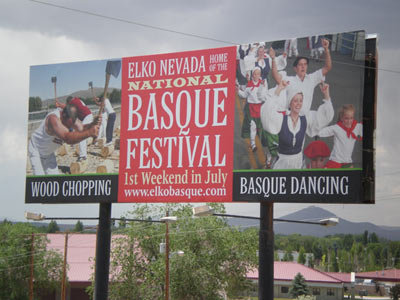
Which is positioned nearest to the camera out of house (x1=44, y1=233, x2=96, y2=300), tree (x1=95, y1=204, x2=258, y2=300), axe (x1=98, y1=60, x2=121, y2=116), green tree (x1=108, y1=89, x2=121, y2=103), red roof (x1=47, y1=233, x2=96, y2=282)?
green tree (x1=108, y1=89, x2=121, y2=103)

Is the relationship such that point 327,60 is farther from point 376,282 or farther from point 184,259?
point 376,282

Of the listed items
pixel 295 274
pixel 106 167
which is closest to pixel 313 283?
pixel 295 274

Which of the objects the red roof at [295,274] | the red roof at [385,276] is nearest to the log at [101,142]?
the red roof at [295,274]

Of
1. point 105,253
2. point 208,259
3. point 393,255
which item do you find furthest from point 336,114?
point 393,255

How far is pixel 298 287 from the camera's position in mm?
75875

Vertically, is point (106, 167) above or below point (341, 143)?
below

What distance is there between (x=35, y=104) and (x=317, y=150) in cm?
984

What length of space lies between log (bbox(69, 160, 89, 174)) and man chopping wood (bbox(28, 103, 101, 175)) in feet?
1.90

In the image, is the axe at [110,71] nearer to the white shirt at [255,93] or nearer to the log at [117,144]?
the log at [117,144]

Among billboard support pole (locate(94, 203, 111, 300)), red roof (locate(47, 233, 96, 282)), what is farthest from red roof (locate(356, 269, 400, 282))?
billboard support pole (locate(94, 203, 111, 300))

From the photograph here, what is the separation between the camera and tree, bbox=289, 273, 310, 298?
74912 mm

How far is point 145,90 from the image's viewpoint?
22156 millimetres

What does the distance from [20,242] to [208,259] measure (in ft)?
43.4

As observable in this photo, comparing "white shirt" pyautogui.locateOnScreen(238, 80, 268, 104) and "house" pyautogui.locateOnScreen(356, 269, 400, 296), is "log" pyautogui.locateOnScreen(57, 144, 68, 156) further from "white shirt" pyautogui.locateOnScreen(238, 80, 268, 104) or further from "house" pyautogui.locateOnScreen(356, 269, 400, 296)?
"house" pyautogui.locateOnScreen(356, 269, 400, 296)
